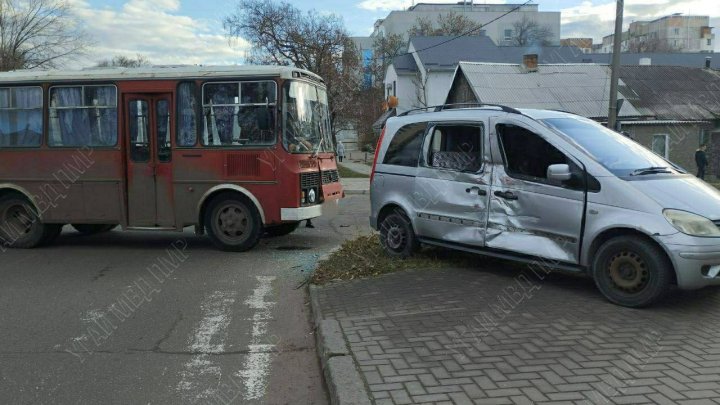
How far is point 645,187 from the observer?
541cm

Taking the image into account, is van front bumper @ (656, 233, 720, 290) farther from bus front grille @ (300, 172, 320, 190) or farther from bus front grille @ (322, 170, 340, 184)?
bus front grille @ (322, 170, 340, 184)

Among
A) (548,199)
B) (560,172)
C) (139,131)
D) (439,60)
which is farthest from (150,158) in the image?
(439,60)

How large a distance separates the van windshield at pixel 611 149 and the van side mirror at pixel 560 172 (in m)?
0.36

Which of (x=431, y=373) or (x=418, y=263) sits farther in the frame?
(x=418, y=263)

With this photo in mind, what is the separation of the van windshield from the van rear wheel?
7.49 ft

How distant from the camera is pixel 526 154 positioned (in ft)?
Answer: 20.9

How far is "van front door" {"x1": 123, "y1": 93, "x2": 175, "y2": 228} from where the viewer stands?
31.0 feet

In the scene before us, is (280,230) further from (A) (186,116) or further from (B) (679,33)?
(B) (679,33)

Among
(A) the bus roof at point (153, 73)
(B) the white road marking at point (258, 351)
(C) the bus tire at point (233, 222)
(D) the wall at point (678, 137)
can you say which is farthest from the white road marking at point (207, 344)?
(D) the wall at point (678, 137)

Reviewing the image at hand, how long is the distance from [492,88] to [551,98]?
9.56 ft

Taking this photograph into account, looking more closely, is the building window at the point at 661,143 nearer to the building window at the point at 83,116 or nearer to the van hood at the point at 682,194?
the van hood at the point at 682,194

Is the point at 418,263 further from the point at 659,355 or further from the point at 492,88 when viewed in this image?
the point at 492,88

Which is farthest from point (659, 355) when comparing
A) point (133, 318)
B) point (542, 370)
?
point (133, 318)

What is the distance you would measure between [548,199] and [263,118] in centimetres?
492
